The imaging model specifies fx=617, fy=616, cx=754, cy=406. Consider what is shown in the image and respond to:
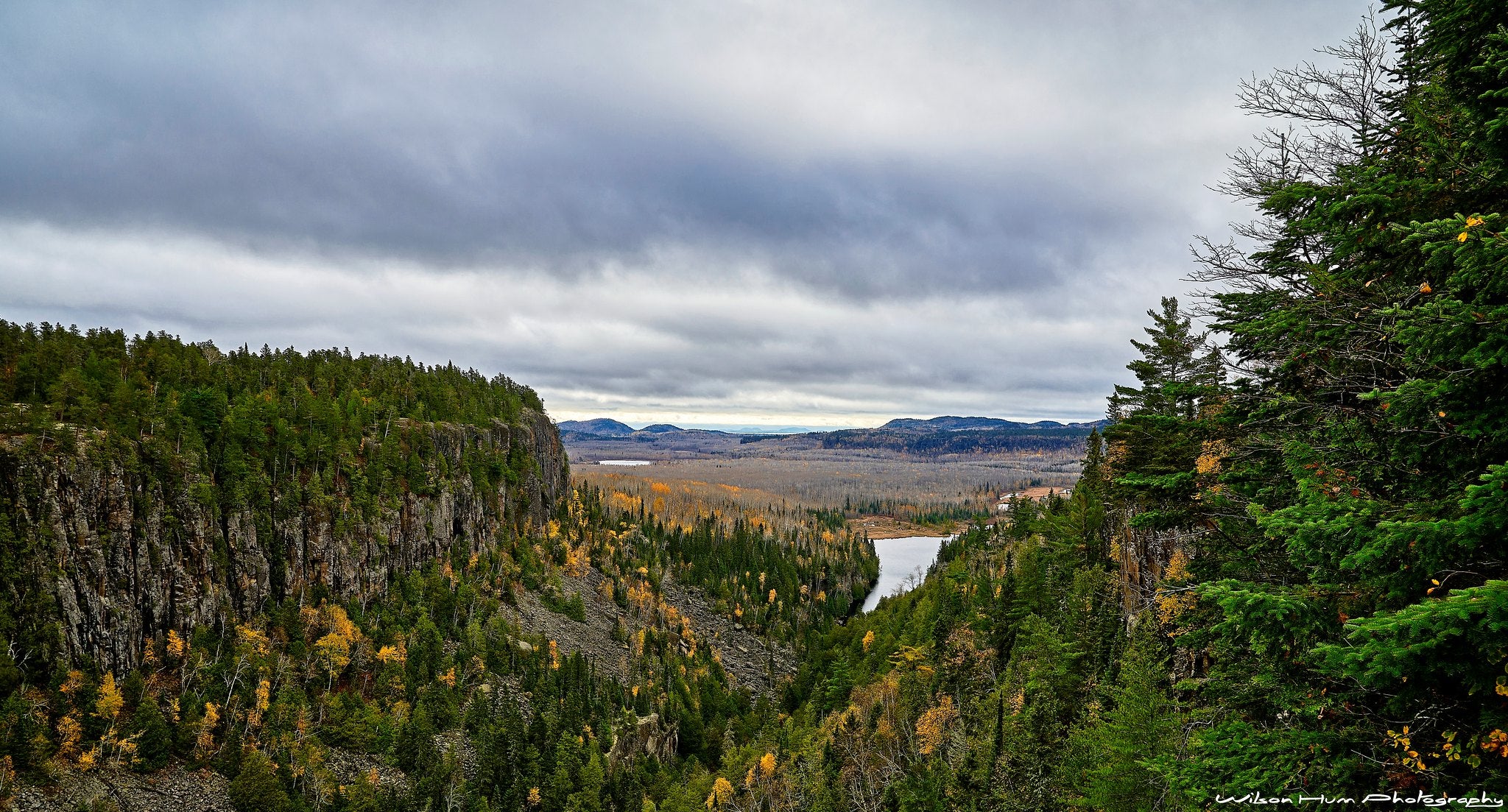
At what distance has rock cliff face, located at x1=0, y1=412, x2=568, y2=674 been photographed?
52125 mm

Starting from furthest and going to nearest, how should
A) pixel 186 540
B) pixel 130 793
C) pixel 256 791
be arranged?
pixel 186 540 < pixel 256 791 < pixel 130 793

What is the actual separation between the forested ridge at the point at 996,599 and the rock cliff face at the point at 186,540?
86 centimetres

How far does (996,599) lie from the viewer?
49.8 meters

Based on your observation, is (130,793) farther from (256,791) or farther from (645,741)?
(645,741)

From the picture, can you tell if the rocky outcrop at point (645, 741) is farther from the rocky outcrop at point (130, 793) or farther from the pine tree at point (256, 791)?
the rocky outcrop at point (130, 793)

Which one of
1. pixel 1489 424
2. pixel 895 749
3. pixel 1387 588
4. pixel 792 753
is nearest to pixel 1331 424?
pixel 1489 424

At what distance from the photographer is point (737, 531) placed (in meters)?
165

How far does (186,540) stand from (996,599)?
77.5 metres

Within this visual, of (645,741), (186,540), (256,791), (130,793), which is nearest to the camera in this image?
(130,793)

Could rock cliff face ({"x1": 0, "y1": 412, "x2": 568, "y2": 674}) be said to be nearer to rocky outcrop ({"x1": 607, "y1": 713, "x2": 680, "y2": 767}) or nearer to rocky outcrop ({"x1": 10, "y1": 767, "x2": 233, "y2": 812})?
rocky outcrop ({"x1": 10, "y1": 767, "x2": 233, "y2": 812})

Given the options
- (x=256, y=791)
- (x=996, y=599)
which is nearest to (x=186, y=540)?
(x=256, y=791)

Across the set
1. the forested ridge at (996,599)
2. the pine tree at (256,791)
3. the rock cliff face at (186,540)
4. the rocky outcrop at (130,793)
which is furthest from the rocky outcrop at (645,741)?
the rock cliff face at (186,540)

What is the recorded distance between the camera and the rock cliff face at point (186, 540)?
52.1 meters

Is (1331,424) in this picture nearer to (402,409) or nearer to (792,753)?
(792,753)
